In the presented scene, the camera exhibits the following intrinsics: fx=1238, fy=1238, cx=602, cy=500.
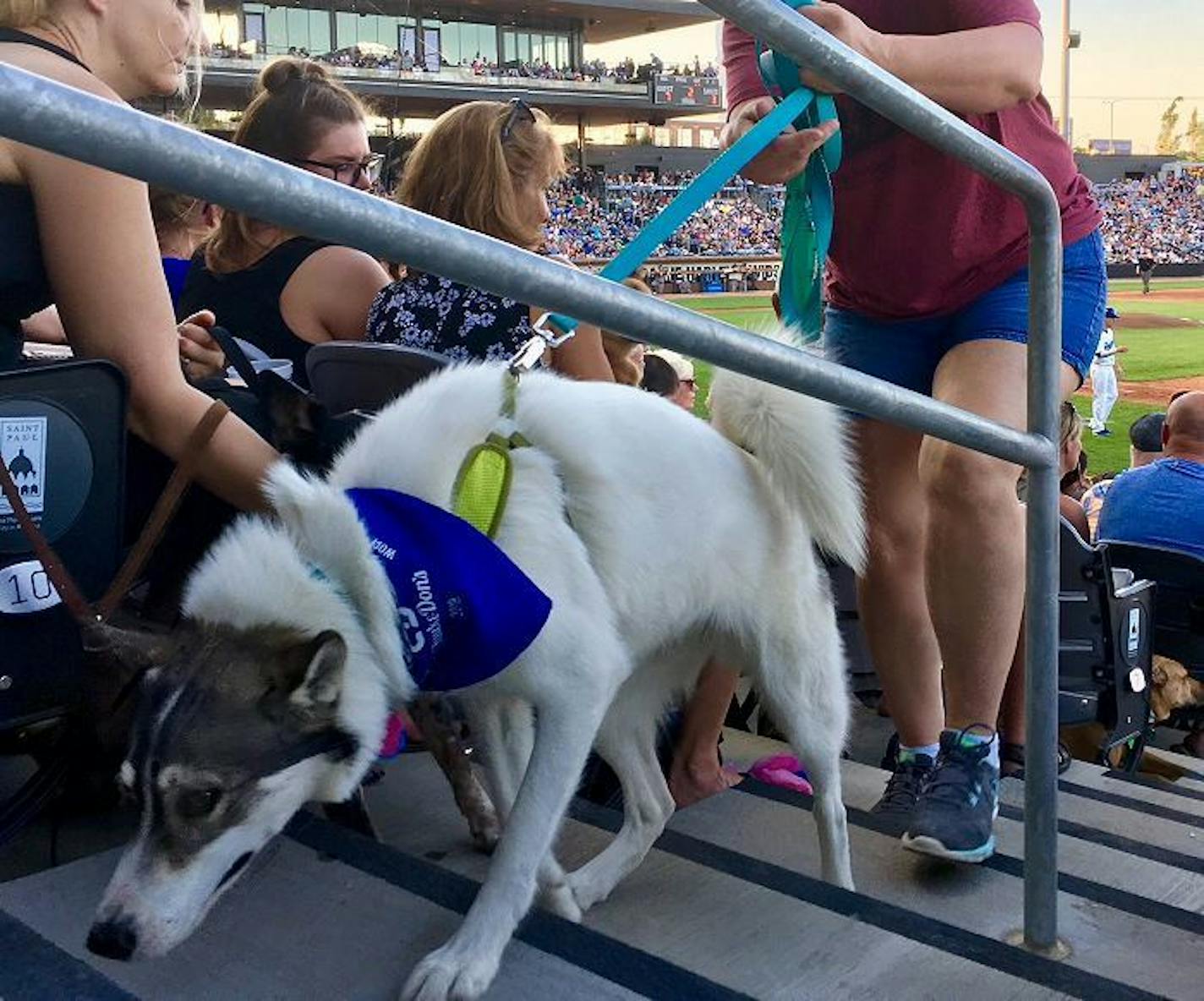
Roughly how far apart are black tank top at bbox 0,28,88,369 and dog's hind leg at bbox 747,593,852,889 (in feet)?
4.77

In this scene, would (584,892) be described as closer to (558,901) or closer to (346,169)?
(558,901)

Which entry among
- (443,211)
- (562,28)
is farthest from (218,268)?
(562,28)

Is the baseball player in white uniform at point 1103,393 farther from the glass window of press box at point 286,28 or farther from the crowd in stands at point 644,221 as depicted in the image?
the glass window of press box at point 286,28

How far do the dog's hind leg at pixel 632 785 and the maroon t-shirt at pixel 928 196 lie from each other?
113 cm

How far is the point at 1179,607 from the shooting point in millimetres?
4711

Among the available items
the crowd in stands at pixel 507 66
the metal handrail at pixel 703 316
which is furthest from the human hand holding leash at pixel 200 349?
the crowd in stands at pixel 507 66

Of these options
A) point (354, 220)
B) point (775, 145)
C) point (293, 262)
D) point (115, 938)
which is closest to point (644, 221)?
point (293, 262)

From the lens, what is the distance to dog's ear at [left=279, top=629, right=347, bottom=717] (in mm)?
1688

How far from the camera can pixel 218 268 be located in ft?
11.0

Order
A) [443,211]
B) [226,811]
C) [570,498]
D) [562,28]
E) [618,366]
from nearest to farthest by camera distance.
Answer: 1. [226,811]
2. [570,498]
3. [443,211]
4. [618,366]
5. [562,28]

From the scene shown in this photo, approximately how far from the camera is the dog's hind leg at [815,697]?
245 centimetres

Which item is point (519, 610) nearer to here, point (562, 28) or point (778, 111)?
point (778, 111)

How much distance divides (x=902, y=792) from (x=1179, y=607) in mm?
2278

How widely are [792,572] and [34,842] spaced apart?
162 cm
